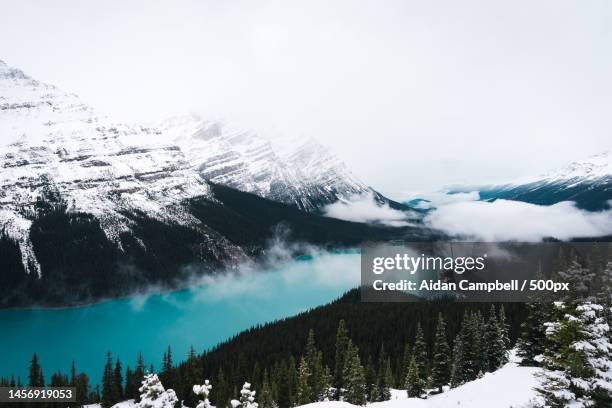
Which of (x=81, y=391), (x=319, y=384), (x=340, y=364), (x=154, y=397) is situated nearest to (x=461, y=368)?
(x=319, y=384)

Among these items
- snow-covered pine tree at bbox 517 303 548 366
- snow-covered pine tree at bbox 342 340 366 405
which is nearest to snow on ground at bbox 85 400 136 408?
snow-covered pine tree at bbox 342 340 366 405

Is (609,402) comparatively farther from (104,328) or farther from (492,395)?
(104,328)

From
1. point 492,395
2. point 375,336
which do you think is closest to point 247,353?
point 375,336

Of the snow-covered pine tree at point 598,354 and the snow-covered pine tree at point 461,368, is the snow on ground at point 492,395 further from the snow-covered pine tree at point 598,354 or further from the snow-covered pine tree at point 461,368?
the snow-covered pine tree at point 461,368

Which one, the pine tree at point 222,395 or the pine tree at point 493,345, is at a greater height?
the pine tree at point 493,345

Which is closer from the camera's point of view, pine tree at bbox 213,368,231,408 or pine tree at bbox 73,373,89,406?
pine tree at bbox 213,368,231,408

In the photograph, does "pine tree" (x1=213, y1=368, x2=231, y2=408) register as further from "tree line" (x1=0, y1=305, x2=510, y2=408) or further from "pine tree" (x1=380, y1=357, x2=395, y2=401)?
"pine tree" (x1=380, y1=357, x2=395, y2=401)

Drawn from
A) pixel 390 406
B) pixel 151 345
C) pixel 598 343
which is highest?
pixel 598 343

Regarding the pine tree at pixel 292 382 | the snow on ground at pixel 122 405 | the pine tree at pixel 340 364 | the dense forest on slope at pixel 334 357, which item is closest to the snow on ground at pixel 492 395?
the dense forest on slope at pixel 334 357
